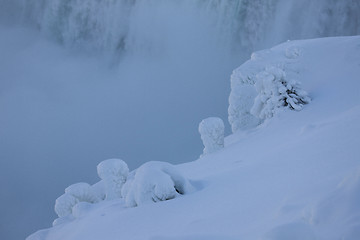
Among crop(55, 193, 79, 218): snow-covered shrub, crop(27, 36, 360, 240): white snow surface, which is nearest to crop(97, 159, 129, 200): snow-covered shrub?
crop(55, 193, 79, 218): snow-covered shrub

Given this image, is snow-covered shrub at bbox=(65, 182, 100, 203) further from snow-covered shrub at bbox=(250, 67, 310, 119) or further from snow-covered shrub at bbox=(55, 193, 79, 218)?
snow-covered shrub at bbox=(250, 67, 310, 119)

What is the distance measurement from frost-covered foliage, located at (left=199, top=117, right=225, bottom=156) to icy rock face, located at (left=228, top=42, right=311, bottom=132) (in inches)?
54.0

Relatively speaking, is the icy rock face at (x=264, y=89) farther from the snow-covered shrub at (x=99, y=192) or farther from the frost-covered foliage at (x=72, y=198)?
the frost-covered foliage at (x=72, y=198)

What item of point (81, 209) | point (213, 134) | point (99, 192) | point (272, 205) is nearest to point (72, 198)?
point (99, 192)

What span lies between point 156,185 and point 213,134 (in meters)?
7.12

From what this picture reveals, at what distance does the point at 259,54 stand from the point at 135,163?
107505 mm

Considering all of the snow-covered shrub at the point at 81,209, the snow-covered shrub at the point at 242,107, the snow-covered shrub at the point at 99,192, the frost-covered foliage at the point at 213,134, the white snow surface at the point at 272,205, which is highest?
the snow-covered shrub at the point at 242,107

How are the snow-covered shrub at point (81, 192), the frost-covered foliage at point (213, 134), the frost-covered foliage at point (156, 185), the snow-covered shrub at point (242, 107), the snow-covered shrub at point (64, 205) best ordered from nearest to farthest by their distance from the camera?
the frost-covered foliage at point (156, 185)
the snow-covered shrub at point (64, 205)
the snow-covered shrub at point (81, 192)
the frost-covered foliage at point (213, 134)
the snow-covered shrub at point (242, 107)

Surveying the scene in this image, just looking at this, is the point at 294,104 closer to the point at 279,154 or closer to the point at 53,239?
the point at 279,154

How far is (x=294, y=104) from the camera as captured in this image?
10.5 m

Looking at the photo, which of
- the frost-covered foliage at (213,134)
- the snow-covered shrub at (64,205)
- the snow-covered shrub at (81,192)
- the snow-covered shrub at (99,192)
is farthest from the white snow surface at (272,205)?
the frost-covered foliage at (213,134)

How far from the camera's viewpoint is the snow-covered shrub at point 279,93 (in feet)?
35.3

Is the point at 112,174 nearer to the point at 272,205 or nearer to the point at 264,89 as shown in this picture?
the point at 264,89

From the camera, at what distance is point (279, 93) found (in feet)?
36.1
